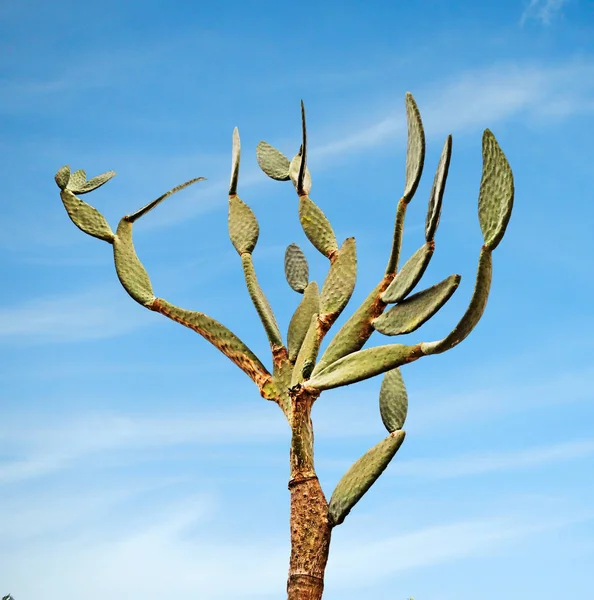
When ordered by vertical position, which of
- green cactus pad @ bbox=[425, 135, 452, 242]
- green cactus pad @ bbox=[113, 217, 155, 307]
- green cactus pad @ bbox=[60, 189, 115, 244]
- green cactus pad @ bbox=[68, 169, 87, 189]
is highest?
green cactus pad @ bbox=[68, 169, 87, 189]

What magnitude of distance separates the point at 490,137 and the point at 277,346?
1.84 m

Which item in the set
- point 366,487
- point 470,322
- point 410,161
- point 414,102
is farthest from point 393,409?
point 414,102

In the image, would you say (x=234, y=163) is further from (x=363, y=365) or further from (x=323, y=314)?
(x=363, y=365)

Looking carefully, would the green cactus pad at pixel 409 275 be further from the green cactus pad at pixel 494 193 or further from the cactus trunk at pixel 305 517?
the cactus trunk at pixel 305 517

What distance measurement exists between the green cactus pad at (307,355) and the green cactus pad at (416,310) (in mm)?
402

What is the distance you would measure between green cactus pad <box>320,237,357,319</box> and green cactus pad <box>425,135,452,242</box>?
2.66 feet

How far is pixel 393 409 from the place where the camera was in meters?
4.84

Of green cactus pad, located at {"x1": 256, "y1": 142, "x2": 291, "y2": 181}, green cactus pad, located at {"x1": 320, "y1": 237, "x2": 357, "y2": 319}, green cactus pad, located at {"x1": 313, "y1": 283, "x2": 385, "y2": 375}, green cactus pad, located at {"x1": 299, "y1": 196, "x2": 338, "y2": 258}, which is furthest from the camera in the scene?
green cactus pad, located at {"x1": 256, "y1": 142, "x2": 291, "y2": 181}

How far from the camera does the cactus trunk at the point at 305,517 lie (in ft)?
14.8

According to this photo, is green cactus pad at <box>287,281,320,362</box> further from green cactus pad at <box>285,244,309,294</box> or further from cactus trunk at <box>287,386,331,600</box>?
cactus trunk at <box>287,386,331,600</box>

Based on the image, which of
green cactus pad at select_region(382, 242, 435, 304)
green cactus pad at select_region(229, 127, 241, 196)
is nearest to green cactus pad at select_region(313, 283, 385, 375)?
green cactus pad at select_region(382, 242, 435, 304)

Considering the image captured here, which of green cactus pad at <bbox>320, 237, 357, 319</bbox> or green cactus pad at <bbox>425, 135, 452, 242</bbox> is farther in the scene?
green cactus pad at <bbox>320, 237, 357, 319</bbox>

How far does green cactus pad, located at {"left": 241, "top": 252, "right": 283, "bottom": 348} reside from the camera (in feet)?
17.1

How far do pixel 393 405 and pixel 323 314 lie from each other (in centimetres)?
64
